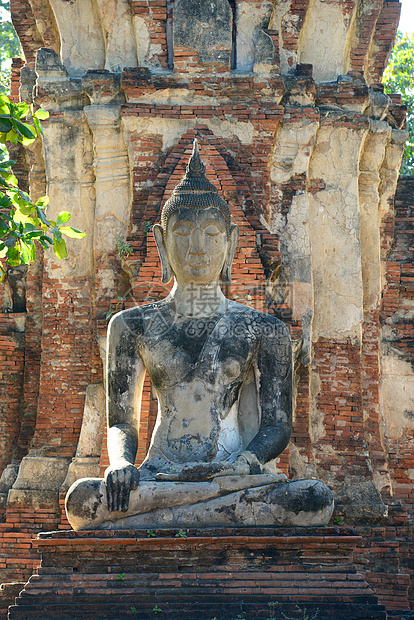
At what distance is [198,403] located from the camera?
675cm

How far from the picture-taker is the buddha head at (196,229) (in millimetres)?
7113

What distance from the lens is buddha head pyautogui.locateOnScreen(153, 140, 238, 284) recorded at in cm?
711

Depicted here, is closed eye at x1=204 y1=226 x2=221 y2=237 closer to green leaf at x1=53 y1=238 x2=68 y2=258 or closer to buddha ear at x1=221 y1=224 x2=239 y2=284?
buddha ear at x1=221 y1=224 x2=239 y2=284

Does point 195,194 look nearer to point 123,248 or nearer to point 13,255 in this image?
point 13,255

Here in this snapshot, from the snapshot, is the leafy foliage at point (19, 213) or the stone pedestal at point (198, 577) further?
the leafy foliage at point (19, 213)

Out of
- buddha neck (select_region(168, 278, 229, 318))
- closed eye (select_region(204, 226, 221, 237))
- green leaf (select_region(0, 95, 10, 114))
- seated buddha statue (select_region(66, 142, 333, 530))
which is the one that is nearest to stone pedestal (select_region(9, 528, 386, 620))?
seated buddha statue (select_region(66, 142, 333, 530))

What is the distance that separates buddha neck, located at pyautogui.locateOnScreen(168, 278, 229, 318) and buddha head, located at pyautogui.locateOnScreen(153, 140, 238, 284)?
0.05m

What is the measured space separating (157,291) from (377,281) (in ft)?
9.10

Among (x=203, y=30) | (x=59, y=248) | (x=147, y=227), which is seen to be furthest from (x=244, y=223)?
(x=59, y=248)

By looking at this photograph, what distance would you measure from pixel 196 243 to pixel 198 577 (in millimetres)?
2451

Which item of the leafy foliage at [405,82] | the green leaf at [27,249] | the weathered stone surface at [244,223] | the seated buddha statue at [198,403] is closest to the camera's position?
the seated buddha statue at [198,403]

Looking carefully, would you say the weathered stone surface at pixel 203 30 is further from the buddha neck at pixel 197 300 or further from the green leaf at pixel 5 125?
the green leaf at pixel 5 125

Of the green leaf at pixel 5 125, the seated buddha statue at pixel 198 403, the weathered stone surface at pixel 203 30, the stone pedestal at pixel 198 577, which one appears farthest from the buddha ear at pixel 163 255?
the weathered stone surface at pixel 203 30

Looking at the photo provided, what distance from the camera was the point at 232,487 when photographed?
621cm
